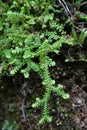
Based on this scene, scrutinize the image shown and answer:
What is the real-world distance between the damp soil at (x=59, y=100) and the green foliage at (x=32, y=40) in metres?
0.09

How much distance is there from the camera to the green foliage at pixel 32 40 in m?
2.02

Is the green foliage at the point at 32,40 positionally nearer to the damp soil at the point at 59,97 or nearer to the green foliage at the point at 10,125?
the damp soil at the point at 59,97

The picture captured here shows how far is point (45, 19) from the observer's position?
216 centimetres

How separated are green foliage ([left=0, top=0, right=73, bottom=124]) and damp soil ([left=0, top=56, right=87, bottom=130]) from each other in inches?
3.4

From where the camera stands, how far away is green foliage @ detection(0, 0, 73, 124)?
2023 millimetres

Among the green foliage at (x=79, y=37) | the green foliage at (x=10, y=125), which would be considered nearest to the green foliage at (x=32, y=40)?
the green foliage at (x=79, y=37)

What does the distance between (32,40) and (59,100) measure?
0.54 meters

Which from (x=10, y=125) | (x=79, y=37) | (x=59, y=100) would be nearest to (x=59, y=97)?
(x=59, y=100)

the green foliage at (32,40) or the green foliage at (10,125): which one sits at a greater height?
the green foliage at (32,40)

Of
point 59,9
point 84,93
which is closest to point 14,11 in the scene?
point 59,9

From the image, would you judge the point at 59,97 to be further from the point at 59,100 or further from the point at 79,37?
the point at 79,37

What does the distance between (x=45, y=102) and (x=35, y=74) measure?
0.32m

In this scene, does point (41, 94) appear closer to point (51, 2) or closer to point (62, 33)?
point (62, 33)

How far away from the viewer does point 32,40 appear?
2.14 m
